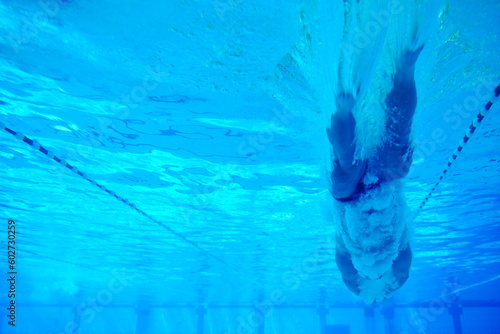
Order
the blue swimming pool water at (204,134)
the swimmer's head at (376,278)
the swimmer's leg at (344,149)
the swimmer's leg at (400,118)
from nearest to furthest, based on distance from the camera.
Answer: the swimmer's leg at (400,118)
the swimmer's leg at (344,149)
the blue swimming pool water at (204,134)
the swimmer's head at (376,278)

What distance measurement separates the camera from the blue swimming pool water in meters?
5.31

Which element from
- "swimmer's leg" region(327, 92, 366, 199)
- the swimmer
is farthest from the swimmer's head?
"swimmer's leg" region(327, 92, 366, 199)

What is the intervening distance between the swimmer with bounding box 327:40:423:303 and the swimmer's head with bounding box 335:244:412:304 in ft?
0.07

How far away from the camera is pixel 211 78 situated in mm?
6449

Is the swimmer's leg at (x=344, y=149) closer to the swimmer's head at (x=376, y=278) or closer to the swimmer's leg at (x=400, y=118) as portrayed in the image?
the swimmer's leg at (x=400, y=118)

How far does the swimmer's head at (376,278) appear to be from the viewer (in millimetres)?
6840

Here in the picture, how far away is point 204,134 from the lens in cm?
833

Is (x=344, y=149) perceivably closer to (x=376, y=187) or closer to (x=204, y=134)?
(x=376, y=187)

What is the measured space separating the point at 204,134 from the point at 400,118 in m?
5.54

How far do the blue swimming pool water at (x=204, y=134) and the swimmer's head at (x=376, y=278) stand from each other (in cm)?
294

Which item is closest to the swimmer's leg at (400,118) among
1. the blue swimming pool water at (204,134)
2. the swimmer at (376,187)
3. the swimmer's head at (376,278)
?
the swimmer at (376,187)

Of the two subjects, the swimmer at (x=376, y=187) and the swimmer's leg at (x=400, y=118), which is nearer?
the swimmer's leg at (x=400, y=118)

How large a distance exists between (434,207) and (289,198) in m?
6.19

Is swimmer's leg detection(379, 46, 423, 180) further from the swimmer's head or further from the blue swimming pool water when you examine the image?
the swimmer's head
